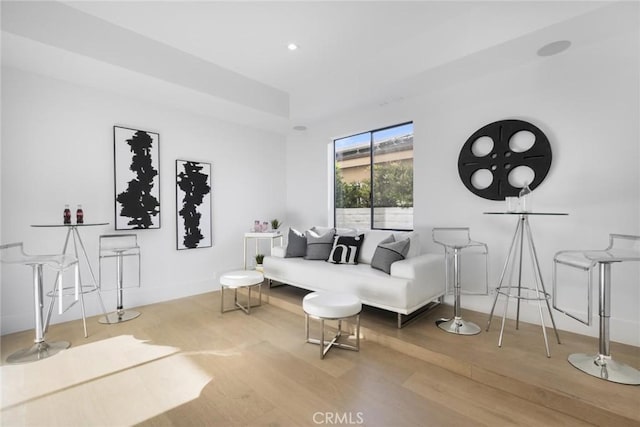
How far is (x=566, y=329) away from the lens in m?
2.77

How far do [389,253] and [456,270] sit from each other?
674 millimetres

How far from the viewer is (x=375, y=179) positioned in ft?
14.7

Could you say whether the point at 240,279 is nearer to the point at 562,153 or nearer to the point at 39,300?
the point at 39,300

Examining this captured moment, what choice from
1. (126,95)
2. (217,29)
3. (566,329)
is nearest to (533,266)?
(566,329)

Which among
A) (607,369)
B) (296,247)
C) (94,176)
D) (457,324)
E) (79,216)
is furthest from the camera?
(296,247)

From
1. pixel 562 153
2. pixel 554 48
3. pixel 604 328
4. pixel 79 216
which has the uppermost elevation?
pixel 554 48

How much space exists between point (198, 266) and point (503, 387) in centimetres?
389

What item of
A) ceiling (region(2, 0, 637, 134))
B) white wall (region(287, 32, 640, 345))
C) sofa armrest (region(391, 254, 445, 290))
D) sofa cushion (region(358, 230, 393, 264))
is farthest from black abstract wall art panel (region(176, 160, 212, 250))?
white wall (region(287, 32, 640, 345))

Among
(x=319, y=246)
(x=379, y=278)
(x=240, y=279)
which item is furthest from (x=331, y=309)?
(x=319, y=246)

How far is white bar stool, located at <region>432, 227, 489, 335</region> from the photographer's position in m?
2.75

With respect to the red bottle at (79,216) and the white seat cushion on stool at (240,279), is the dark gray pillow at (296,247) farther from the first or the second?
the red bottle at (79,216)

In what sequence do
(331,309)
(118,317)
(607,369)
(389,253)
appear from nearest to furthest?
(607,369) < (331,309) < (389,253) < (118,317)

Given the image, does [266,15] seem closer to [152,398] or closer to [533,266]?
[152,398]

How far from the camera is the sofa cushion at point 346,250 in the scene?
145 inches
